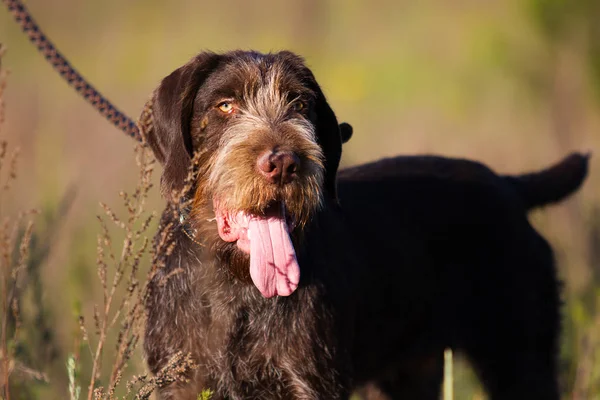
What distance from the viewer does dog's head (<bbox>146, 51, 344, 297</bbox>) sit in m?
3.91

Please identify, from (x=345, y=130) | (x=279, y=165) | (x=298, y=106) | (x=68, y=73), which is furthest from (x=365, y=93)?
(x=279, y=165)

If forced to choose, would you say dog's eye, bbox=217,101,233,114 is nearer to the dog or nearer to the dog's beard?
the dog

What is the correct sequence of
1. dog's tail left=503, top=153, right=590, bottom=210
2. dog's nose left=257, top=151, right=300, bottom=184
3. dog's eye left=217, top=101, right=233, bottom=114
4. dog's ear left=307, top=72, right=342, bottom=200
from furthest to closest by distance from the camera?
dog's tail left=503, top=153, right=590, bottom=210
dog's ear left=307, top=72, right=342, bottom=200
dog's eye left=217, top=101, right=233, bottom=114
dog's nose left=257, top=151, right=300, bottom=184

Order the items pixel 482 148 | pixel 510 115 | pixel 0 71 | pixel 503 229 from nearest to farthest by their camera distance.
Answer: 1. pixel 0 71
2. pixel 503 229
3. pixel 482 148
4. pixel 510 115

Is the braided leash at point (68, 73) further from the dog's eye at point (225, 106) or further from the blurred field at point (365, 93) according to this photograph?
the blurred field at point (365, 93)

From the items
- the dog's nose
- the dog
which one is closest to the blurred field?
the dog

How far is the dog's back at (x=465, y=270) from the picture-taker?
5.36 meters

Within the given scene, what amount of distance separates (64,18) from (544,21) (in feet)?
37.8

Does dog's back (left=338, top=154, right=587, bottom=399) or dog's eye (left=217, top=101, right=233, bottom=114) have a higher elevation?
dog's eye (left=217, top=101, right=233, bottom=114)

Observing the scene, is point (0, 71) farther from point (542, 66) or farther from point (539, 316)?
point (542, 66)

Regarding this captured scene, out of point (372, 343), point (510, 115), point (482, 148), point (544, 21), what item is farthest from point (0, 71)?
point (510, 115)

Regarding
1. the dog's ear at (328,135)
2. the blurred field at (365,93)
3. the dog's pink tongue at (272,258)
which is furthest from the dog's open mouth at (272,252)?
the blurred field at (365,93)

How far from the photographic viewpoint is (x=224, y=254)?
4254mm

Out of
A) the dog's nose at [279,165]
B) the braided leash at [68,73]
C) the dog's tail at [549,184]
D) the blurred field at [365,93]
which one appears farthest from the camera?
the blurred field at [365,93]
